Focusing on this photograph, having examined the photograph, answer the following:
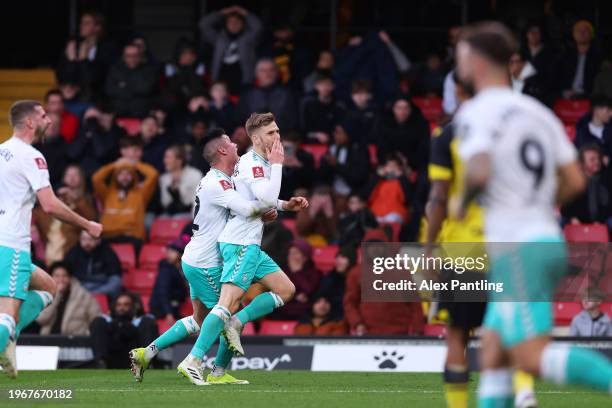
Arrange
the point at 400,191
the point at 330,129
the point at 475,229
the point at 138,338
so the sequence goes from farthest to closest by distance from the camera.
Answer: the point at 330,129 → the point at 400,191 → the point at 138,338 → the point at 475,229

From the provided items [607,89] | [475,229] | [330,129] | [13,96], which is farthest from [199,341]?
[13,96]

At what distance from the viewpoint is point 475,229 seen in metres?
7.67

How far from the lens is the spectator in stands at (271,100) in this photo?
17.9 meters

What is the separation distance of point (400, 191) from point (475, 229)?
30.7 feet

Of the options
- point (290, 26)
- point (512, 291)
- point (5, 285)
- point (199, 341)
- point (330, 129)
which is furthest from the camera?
point (290, 26)

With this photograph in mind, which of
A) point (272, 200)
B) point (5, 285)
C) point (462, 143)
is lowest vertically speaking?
point (5, 285)

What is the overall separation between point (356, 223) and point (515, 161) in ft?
34.3

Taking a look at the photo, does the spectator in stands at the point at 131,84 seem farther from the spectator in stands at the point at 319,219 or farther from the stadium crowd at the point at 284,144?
the spectator in stands at the point at 319,219

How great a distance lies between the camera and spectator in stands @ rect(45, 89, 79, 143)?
18.1 meters

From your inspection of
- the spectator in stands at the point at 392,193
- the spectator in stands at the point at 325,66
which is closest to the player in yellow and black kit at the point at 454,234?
the spectator in stands at the point at 392,193

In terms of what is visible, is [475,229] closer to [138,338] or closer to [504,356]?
[504,356]

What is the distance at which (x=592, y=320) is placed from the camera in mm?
14523

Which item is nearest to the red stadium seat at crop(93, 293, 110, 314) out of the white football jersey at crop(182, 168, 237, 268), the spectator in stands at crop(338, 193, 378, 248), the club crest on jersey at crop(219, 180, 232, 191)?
the spectator in stands at crop(338, 193, 378, 248)

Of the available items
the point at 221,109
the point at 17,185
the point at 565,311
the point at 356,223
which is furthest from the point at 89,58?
the point at 17,185
